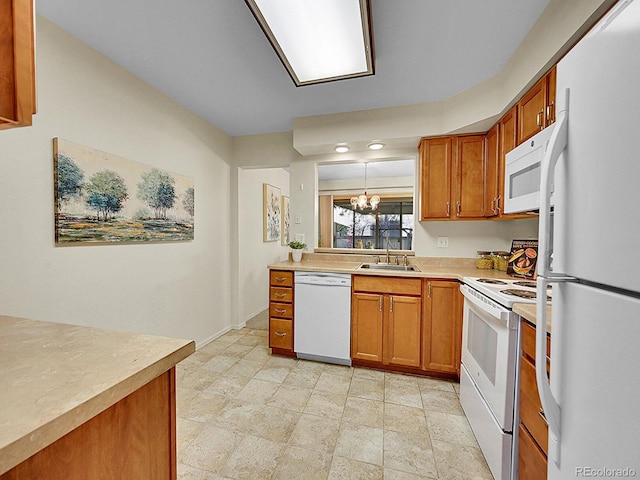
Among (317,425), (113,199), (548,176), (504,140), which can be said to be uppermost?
(504,140)

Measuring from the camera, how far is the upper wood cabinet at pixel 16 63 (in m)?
0.67

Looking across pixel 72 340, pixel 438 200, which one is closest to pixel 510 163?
pixel 438 200

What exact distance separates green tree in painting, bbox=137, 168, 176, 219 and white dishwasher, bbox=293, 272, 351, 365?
4.52 feet

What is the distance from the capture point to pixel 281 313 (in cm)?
272

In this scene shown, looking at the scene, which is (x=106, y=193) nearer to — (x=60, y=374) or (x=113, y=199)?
(x=113, y=199)

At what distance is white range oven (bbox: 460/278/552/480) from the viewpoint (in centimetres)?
128

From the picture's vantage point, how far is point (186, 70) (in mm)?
2084

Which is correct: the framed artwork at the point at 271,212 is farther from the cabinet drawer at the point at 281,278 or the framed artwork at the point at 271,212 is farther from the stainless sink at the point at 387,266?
the stainless sink at the point at 387,266

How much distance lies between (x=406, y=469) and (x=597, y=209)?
5.16 ft

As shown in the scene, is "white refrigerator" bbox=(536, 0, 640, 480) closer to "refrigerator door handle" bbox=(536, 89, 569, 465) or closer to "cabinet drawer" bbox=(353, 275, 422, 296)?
"refrigerator door handle" bbox=(536, 89, 569, 465)

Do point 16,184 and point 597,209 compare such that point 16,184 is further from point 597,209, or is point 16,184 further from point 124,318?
point 597,209

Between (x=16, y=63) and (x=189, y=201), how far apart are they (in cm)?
212

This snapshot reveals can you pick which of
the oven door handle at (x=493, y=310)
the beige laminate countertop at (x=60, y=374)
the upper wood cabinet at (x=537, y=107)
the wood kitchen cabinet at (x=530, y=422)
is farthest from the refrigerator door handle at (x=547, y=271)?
the upper wood cabinet at (x=537, y=107)

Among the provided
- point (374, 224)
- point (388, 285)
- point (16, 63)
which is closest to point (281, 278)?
point (388, 285)
